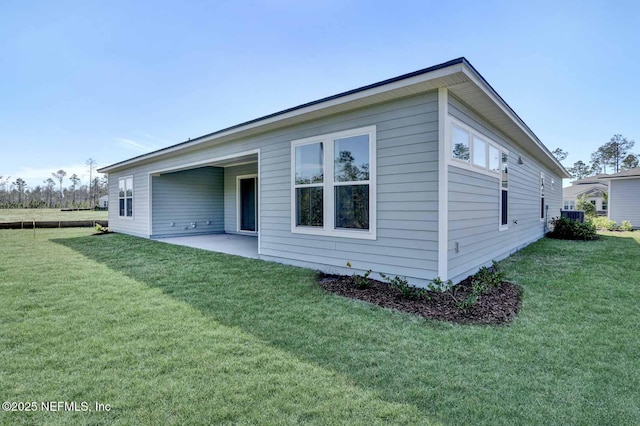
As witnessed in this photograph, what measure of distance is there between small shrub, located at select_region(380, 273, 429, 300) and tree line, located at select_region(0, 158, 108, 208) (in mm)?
39341

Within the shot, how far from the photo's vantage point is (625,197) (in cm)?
1680

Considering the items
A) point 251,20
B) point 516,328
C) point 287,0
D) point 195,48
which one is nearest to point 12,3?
point 195,48

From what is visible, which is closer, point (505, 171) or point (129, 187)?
point (505, 171)

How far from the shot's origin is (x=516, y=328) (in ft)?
10.9

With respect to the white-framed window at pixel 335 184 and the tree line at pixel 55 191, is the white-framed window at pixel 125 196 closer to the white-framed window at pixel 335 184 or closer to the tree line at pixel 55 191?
the white-framed window at pixel 335 184

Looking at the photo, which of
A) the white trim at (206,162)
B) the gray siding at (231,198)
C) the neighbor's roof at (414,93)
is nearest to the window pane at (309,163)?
the neighbor's roof at (414,93)

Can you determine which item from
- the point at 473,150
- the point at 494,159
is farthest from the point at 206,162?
the point at 494,159

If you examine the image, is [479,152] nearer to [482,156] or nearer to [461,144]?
[482,156]

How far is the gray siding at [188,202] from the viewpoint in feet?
36.0

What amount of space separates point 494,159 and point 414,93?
124 inches

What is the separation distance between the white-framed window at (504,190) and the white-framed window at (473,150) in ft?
0.91

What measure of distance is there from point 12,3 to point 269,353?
9.94 metres

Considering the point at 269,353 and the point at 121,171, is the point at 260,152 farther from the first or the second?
the point at 121,171

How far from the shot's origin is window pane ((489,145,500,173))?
629cm
